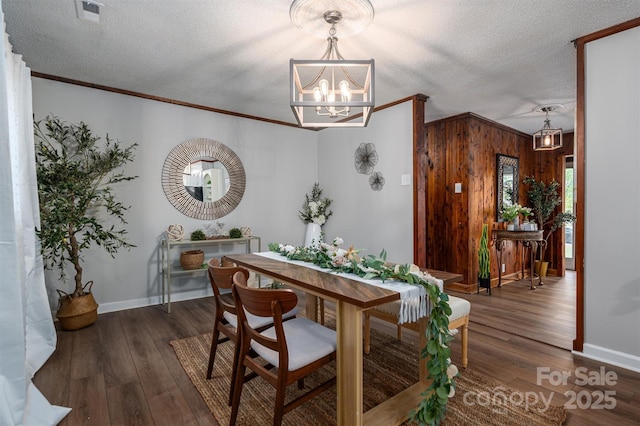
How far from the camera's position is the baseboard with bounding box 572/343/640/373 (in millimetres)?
2199

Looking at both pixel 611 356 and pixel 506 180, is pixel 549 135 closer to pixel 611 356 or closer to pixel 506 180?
pixel 506 180

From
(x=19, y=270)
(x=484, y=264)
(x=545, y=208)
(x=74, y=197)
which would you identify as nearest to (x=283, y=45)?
(x=19, y=270)

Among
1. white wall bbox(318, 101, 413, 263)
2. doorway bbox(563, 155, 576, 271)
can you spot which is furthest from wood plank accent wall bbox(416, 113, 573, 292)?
doorway bbox(563, 155, 576, 271)

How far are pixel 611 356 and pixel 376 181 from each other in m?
2.75

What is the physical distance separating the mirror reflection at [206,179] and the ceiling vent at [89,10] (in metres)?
1.92

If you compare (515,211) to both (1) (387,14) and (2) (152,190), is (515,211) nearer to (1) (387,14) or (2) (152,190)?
(1) (387,14)

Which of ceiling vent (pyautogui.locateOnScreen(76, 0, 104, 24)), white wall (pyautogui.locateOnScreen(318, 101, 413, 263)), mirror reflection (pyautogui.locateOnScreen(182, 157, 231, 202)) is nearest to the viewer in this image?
ceiling vent (pyautogui.locateOnScreen(76, 0, 104, 24))

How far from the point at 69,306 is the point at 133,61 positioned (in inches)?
91.9

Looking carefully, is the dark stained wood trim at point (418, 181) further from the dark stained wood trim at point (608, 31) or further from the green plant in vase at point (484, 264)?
the dark stained wood trim at point (608, 31)

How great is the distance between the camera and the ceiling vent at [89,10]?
2014mm

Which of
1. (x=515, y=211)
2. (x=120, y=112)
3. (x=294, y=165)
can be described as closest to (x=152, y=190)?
(x=120, y=112)

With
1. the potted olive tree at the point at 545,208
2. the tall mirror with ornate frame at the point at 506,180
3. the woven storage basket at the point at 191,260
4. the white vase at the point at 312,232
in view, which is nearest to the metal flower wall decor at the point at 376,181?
the white vase at the point at 312,232

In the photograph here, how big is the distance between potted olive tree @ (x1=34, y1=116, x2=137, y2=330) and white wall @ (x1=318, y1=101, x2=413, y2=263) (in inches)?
106

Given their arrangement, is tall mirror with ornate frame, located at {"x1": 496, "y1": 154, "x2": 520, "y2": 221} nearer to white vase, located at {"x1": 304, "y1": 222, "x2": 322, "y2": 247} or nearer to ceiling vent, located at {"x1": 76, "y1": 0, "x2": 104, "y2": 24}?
white vase, located at {"x1": 304, "y1": 222, "x2": 322, "y2": 247}
